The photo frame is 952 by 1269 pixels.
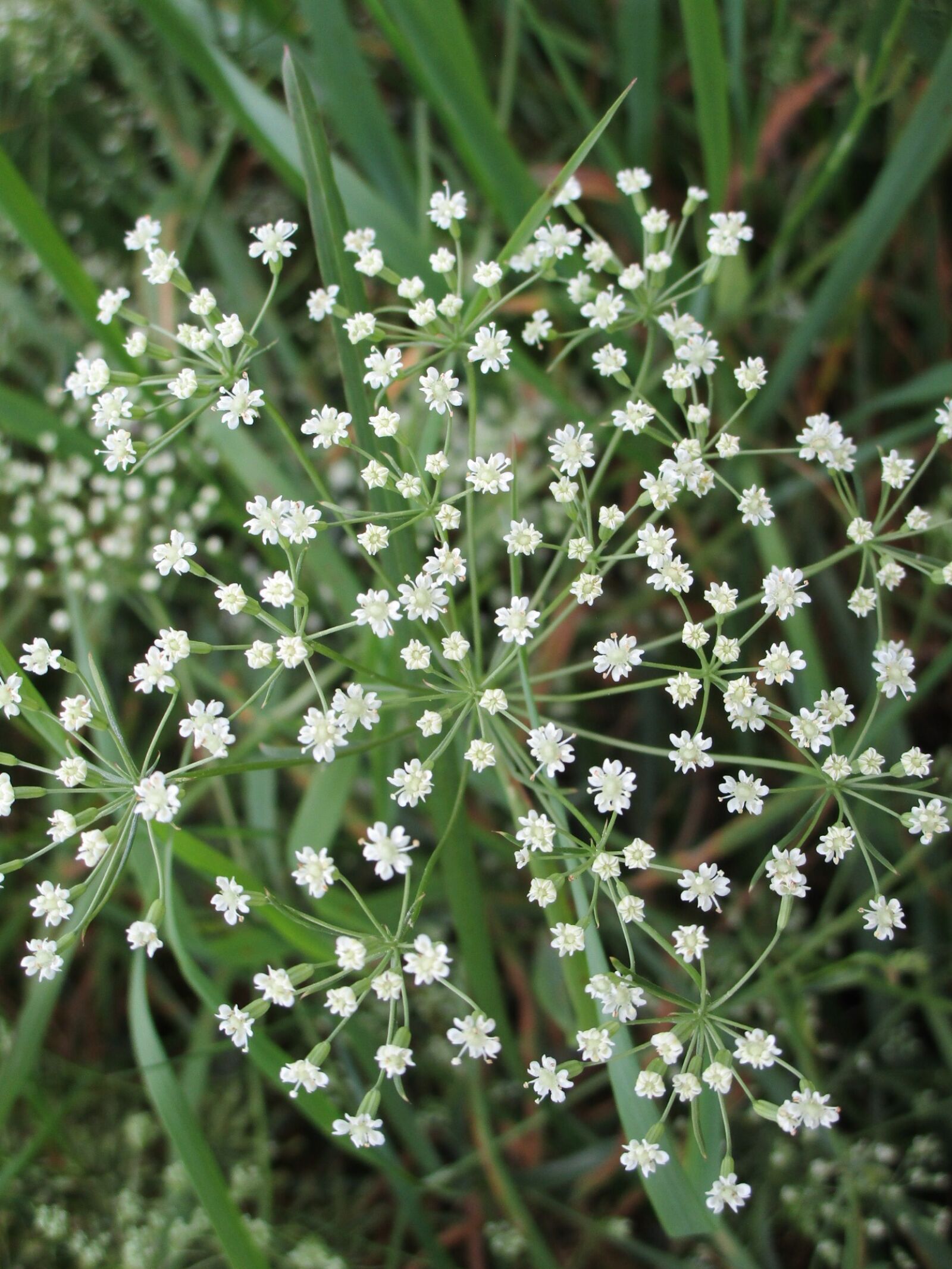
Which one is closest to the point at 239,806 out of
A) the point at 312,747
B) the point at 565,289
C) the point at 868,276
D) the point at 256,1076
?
the point at 256,1076

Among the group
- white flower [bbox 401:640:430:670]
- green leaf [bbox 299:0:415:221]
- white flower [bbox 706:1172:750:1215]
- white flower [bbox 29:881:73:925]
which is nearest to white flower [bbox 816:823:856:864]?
white flower [bbox 706:1172:750:1215]

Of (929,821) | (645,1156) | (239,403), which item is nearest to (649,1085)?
(645,1156)

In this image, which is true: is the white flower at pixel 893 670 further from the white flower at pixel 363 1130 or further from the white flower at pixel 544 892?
the white flower at pixel 363 1130

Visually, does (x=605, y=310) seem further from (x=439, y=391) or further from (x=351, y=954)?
(x=351, y=954)

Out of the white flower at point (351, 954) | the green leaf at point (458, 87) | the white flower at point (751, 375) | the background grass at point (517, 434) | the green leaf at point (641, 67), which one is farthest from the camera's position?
the green leaf at point (641, 67)

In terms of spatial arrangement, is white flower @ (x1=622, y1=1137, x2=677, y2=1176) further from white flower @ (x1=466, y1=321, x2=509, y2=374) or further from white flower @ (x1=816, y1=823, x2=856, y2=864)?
white flower @ (x1=466, y1=321, x2=509, y2=374)

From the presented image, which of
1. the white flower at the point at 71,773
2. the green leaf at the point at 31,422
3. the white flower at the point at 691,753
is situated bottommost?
the white flower at the point at 691,753

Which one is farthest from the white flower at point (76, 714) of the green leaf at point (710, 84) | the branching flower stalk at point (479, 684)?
the green leaf at point (710, 84)
